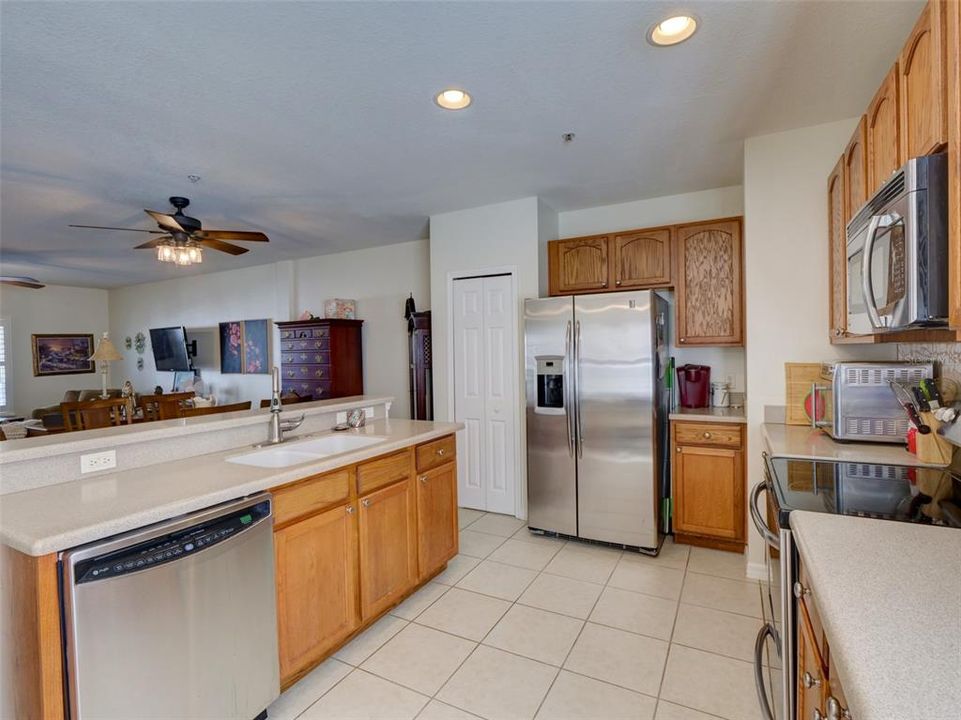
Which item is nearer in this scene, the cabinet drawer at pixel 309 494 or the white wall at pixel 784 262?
the cabinet drawer at pixel 309 494

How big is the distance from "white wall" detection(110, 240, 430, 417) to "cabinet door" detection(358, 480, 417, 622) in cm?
269

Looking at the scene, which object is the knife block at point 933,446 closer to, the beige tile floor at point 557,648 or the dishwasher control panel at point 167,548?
the beige tile floor at point 557,648

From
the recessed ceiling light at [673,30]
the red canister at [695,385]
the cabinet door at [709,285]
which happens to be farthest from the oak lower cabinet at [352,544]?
the recessed ceiling light at [673,30]

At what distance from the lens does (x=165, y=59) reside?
1.89m

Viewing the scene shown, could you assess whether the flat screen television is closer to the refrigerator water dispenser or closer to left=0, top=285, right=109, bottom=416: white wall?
left=0, top=285, right=109, bottom=416: white wall

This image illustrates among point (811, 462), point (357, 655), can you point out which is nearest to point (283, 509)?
point (357, 655)

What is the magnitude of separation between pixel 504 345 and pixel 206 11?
2.71 meters

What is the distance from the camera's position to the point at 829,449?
81.4 inches

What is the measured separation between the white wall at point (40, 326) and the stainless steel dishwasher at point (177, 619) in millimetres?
8267

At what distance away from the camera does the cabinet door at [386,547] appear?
2.21m

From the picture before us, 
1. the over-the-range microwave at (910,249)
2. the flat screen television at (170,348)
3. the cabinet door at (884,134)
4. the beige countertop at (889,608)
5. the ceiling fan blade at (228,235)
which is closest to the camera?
the beige countertop at (889,608)

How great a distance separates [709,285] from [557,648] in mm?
2522

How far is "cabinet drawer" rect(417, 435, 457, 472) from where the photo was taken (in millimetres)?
2623

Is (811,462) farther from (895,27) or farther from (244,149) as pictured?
(244,149)
